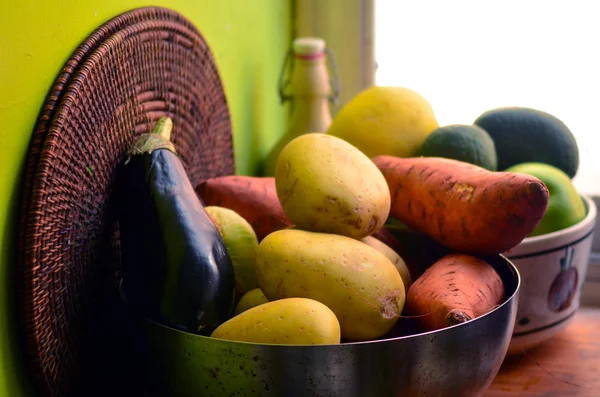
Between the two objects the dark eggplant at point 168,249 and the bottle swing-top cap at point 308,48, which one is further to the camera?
the bottle swing-top cap at point 308,48

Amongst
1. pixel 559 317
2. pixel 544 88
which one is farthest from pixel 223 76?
pixel 544 88

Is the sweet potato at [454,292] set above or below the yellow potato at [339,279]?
below

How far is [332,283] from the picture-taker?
480mm

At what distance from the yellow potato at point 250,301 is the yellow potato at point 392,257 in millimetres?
102

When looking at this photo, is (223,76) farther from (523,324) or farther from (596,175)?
(596,175)

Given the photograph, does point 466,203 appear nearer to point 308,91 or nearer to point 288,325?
point 288,325

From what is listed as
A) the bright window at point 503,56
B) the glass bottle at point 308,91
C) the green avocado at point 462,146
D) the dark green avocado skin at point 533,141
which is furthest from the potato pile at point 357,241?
the bright window at point 503,56

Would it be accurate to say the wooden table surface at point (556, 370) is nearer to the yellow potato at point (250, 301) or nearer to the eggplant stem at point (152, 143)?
the yellow potato at point (250, 301)

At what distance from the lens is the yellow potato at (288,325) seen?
1.39 ft

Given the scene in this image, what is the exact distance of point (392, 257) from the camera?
579mm

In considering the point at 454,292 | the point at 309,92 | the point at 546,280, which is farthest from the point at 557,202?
the point at 309,92

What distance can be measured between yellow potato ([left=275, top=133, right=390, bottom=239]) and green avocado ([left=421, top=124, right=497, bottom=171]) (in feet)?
0.73

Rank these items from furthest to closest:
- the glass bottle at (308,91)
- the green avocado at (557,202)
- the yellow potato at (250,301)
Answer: the glass bottle at (308,91), the green avocado at (557,202), the yellow potato at (250,301)

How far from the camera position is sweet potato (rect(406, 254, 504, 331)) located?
486 mm
